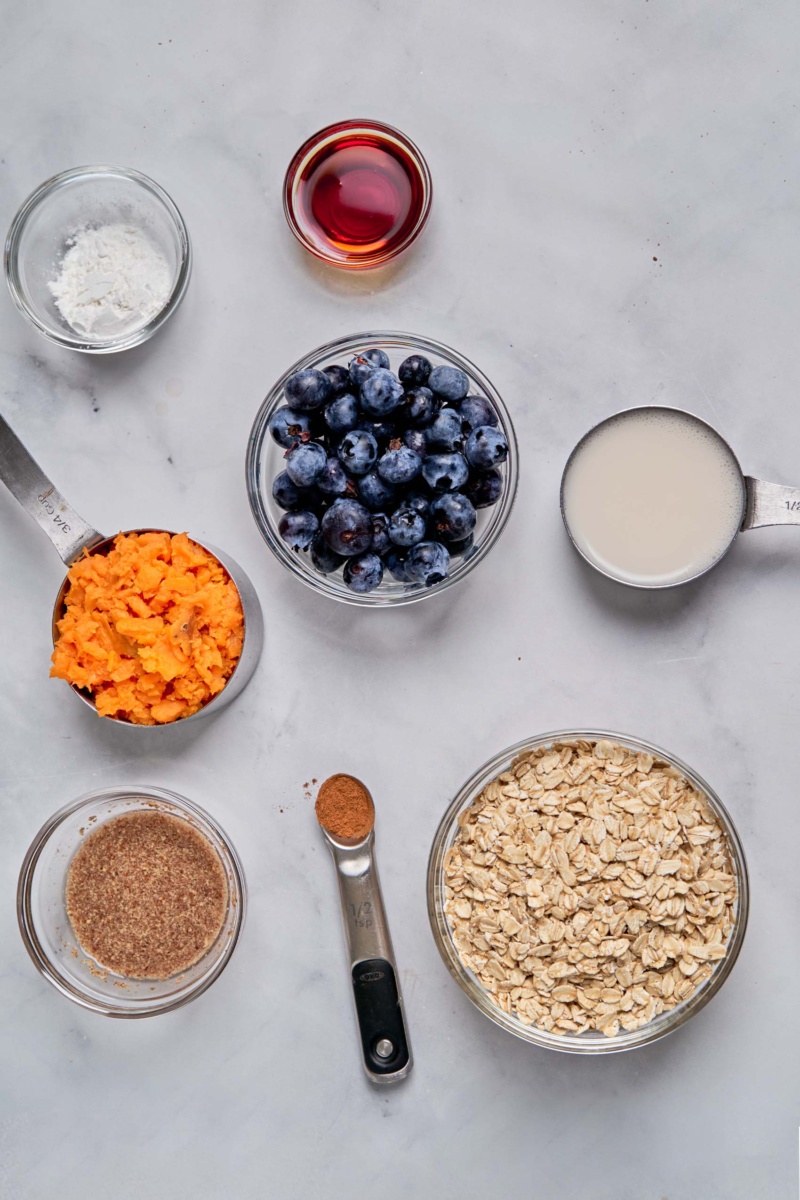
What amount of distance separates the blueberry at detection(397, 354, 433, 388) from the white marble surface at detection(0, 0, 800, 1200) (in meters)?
0.21

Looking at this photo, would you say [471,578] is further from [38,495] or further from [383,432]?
[38,495]

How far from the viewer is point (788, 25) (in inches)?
59.9

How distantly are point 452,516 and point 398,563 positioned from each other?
118 millimetres

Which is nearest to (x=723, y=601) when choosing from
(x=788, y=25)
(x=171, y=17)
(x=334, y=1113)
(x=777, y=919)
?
(x=777, y=919)

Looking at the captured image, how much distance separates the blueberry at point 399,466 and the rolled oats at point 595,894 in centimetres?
52

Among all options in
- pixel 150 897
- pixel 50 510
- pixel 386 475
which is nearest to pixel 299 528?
pixel 386 475

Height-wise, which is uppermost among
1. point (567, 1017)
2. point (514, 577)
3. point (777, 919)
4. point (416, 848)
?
point (514, 577)

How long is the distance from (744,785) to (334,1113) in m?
0.91

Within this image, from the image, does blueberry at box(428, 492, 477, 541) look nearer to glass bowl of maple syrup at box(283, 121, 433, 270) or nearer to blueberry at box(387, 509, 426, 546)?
blueberry at box(387, 509, 426, 546)

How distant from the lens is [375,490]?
1289 millimetres

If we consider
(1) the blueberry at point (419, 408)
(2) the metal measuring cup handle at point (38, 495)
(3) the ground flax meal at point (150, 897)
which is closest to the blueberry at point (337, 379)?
(1) the blueberry at point (419, 408)

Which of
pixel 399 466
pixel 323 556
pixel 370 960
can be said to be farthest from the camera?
pixel 370 960

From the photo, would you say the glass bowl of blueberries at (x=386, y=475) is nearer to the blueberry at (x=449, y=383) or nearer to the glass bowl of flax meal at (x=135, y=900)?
the blueberry at (x=449, y=383)

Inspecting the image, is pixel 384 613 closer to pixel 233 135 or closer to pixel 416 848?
pixel 416 848
